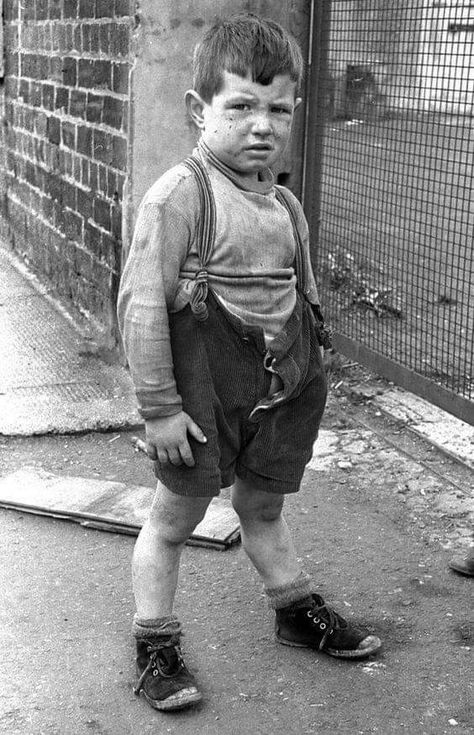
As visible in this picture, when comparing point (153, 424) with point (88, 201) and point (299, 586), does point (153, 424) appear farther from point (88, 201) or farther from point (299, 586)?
point (88, 201)

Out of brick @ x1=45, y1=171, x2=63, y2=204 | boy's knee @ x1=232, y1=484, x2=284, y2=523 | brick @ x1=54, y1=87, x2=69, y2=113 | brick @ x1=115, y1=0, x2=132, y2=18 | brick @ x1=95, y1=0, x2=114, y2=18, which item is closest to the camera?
boy's knee @ x1=232, y1=484, x2=284, y2=523

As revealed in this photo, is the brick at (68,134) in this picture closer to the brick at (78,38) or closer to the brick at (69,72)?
the brick at (69,72)

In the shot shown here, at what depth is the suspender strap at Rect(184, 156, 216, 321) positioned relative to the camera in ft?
8.19

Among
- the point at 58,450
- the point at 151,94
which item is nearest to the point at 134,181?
the point at 151,94

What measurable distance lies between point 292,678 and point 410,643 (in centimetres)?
40

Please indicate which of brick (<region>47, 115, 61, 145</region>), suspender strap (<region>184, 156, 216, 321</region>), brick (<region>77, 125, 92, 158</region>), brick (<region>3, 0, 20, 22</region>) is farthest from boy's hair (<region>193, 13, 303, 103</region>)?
brick (<region>3, 0, 20, 22</region>)

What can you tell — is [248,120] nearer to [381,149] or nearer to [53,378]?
[381,149]

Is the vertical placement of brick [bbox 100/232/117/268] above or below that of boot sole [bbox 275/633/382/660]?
above

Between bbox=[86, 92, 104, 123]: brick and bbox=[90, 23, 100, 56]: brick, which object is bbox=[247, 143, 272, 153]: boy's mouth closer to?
bbox=[86, 92, 104, 123]: brick

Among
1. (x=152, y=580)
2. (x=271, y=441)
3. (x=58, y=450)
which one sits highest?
(x=271, y=441)

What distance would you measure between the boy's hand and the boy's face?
Result: 644 millimetres

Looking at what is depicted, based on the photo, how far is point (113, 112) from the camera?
5.03 m

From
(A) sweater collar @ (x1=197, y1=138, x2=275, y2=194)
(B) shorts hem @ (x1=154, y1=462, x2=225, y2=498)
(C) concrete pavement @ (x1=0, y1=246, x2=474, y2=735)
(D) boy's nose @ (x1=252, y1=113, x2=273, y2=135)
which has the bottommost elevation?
(C) concrete pavement @ (x1=0, y1=246, x2=474, y2=735)

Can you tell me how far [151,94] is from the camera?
4645 millimetres
